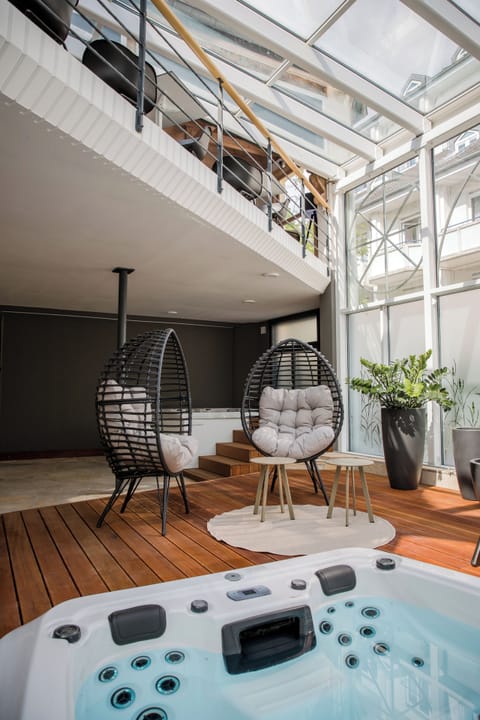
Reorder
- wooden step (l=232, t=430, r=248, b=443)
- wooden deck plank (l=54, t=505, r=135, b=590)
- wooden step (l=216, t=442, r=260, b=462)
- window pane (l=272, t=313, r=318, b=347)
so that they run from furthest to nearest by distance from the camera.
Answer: window pane (l=272, t=313, r=318, b=347) → wooden step (l=232, t=430, r=248, b=443) → wooden step (l=216, t=442, r=260, b=462) → wooden deck plank (l=54, t=505, r=135, b=590)

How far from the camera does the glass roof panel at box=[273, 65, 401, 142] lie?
15.9 feet

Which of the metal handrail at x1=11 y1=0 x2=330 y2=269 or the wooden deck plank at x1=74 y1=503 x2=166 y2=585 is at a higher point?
the metal handrail at x1=11 y1=0 x2=330 y2=269

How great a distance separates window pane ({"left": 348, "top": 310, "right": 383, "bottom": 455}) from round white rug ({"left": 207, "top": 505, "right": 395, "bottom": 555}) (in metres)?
2.31

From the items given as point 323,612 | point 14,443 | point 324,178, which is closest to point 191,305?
point 324,178

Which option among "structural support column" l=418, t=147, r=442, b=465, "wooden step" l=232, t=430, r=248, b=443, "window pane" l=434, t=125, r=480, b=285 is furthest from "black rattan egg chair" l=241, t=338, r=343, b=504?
"wooden step" l=232, t=430, r=248, b=443

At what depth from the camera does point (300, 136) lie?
19.0 ft

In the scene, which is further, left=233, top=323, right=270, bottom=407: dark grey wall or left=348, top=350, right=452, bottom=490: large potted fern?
left=233, top=323, right=270, bottom=407: dark grey wall

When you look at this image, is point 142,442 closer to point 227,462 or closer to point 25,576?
point 25,576

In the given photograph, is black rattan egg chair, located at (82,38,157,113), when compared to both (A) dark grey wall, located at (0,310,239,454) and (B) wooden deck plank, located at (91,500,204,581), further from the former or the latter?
(A) dark grey wall, located at (0,310,239,454)

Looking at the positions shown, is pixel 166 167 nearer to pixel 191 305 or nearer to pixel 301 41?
pixel 301 41

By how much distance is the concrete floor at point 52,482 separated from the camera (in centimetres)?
418

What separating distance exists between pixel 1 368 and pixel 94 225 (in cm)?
441

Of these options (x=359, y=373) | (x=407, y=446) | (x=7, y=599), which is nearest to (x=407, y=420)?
(x=407, y=446)

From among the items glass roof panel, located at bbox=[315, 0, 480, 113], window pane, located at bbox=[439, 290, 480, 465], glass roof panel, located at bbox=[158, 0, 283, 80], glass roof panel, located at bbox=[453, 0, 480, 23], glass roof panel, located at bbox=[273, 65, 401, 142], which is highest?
glass roof panel, located at bbox=[158, 0, 283, 80]
